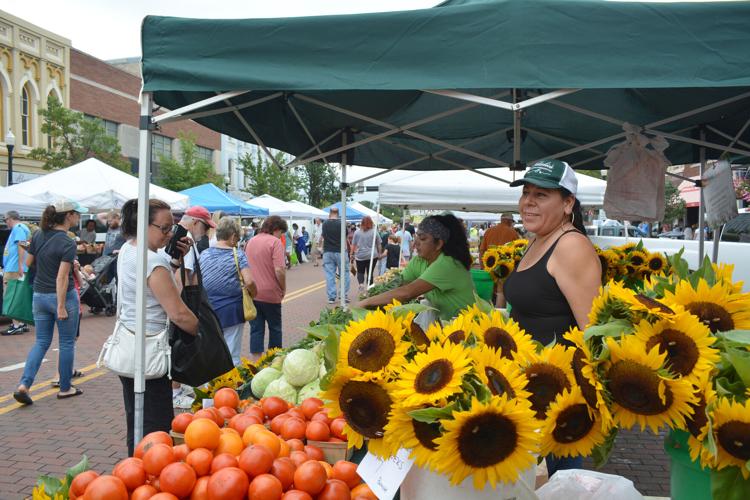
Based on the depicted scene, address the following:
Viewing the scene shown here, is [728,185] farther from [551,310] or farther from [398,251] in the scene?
[398,251]

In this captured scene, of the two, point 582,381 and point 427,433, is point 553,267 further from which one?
point 427,433

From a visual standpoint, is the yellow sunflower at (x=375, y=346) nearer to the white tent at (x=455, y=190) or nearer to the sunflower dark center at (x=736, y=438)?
the sunflower dark center at (x=736, y=438)

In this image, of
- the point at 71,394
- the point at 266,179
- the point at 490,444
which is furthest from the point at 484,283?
the point at 266,179

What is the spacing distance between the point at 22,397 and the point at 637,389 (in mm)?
6314

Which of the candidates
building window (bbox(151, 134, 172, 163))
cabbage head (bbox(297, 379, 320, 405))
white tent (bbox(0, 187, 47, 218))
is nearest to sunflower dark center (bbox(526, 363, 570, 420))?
cabbage head (bbox(297, 379, 320, 405))

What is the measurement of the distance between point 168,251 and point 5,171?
1082 inches

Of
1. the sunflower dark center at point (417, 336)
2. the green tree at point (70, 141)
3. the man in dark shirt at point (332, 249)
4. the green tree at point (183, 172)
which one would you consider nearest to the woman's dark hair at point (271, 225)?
the sunflower dark center at point (417, 336)

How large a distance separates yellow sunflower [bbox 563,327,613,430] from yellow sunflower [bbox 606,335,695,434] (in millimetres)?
33

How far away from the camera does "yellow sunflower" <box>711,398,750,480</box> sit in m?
1.19

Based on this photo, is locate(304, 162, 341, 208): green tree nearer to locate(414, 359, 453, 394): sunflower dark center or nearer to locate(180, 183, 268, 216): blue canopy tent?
locate(180, 183, 268, 216): blue canopy tent

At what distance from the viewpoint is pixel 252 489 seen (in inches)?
69.9

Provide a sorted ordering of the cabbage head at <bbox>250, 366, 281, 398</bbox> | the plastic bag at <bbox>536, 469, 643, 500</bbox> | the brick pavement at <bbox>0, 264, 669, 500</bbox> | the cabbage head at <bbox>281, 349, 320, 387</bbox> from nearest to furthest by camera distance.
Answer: the plastic bag at <bbox>536, 469, 643, 500</bbox>
the cabbage head at <bbox>281, 349, 320, 387</bbox>
the cabbage head at <bbox>250, 366, 281, 398</bbox>
the brick pavement at <bbox>0, 264, 669, 500</bbox>

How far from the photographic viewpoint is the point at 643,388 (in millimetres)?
1277

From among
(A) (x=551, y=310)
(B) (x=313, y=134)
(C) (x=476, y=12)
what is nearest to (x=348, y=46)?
(C) (x=476, y=12)
